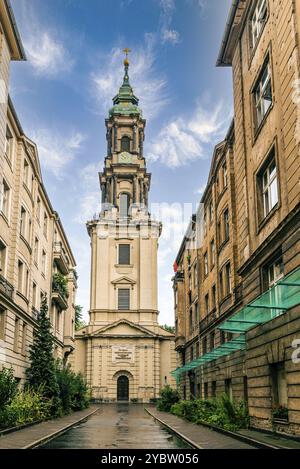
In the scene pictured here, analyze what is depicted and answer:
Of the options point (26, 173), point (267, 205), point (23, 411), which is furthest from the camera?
point (26, 173)

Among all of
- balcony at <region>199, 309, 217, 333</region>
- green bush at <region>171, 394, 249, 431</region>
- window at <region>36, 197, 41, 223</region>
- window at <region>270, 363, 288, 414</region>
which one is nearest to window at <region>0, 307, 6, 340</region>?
green bush at <region>171, 394, 249, 431</region>

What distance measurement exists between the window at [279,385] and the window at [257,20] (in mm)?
11007

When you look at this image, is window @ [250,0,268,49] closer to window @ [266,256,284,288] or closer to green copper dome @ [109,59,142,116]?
window @ [266,256,284,288]

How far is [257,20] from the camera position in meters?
20.1

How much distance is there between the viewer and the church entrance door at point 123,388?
6225cm

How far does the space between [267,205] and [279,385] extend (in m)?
5.63

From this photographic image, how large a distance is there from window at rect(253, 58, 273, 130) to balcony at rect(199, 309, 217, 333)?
50.6 feet

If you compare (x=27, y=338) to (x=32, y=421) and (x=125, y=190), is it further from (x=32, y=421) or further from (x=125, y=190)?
(x=125, y=190)

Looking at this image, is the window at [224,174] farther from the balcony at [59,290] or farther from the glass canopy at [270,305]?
the balcony at [59,290]

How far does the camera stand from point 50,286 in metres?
40.7

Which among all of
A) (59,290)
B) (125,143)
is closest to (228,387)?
(59,290)

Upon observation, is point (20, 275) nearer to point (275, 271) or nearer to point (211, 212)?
point (211, 212)

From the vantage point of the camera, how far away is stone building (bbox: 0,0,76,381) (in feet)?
79.7
